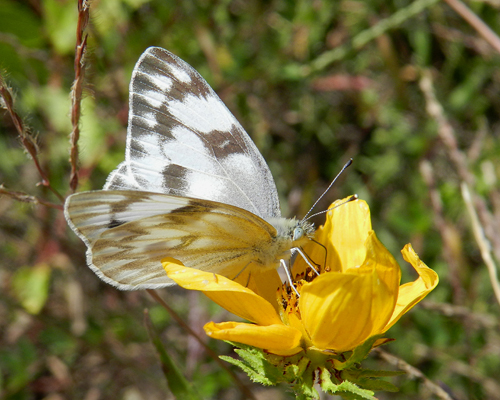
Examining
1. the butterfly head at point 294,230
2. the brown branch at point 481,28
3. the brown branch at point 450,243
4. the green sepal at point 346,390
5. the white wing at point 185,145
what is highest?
the brown branch at point 481,28

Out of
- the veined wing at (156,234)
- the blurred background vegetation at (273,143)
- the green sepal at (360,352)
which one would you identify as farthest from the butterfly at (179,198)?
the blurred background vegetation at (273,143)

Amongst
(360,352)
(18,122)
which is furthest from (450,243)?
(18,122)

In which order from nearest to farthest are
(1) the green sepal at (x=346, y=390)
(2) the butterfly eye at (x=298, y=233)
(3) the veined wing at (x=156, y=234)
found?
(1) the green sepal at (x=346, y=390), (3) the veined wing at (x=156, y=234), (2) the butterfly eye at (x=298, y=233)

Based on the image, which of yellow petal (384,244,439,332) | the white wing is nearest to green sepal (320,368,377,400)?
yellow petal (384,244,439,332)

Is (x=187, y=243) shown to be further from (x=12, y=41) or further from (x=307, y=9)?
(x=307, y=9)

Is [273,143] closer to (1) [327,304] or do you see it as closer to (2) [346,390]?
(1) [327,304]

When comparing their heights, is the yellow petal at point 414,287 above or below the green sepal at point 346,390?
above

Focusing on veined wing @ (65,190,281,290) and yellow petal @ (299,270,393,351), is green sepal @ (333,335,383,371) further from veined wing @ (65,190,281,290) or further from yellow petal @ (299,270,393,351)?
veined wing @ (65,190,281,290)

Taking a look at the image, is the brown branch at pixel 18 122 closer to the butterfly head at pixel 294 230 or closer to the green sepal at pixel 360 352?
the butterfly head at pixel 294 230
